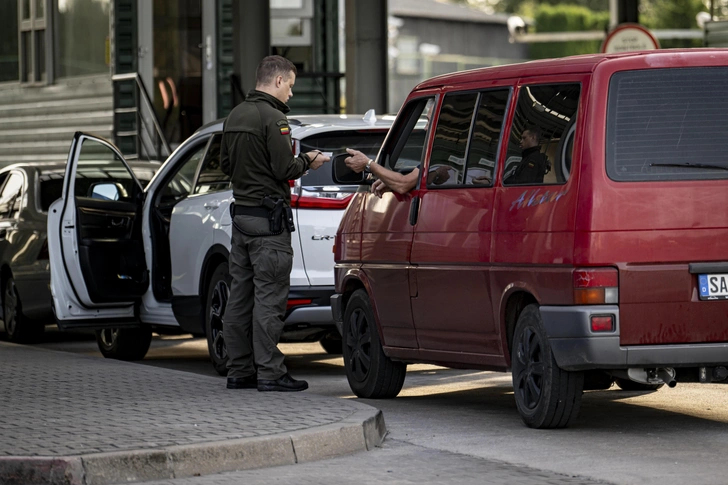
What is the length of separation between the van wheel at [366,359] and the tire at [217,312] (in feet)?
4.12

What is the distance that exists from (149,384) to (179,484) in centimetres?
290

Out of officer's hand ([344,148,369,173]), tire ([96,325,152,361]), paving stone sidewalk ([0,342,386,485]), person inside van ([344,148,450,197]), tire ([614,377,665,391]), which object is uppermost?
officer's hand ([344,148,369,173])

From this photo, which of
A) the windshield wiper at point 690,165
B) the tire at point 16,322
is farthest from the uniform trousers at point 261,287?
the tire at point 16,322

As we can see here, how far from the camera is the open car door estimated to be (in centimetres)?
1230

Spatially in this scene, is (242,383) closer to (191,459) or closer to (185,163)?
(191,459)

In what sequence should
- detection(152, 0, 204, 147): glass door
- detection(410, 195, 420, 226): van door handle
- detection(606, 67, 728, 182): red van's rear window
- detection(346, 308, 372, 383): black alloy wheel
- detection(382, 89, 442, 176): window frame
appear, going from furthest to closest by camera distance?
detection(152, 0, 204, 147): glass door < detection(346, 308, 372, 383): black alloy wheel < detection(382, 89, 442, 176): window frame < detection(410, 195, 420, 226): van door handle < detection(606, 67, 728, 182): red van's rear window

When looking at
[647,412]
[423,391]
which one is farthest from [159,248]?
[647,412]

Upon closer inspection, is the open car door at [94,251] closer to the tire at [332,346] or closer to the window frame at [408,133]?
the tire at [332,346]

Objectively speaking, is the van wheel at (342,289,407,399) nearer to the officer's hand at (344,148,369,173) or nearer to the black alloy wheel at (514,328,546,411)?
the officer's hand at (344,148,369,173)

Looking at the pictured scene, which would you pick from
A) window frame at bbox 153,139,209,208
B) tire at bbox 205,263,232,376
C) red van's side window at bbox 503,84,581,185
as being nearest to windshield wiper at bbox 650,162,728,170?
red van's side window at bbox 503,84,581,185

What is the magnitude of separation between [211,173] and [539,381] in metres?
4.22

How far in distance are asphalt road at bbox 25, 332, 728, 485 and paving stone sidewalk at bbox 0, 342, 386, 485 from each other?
13 cm

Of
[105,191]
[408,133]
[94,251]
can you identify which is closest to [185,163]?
[105,191]

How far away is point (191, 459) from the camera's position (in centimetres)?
725
